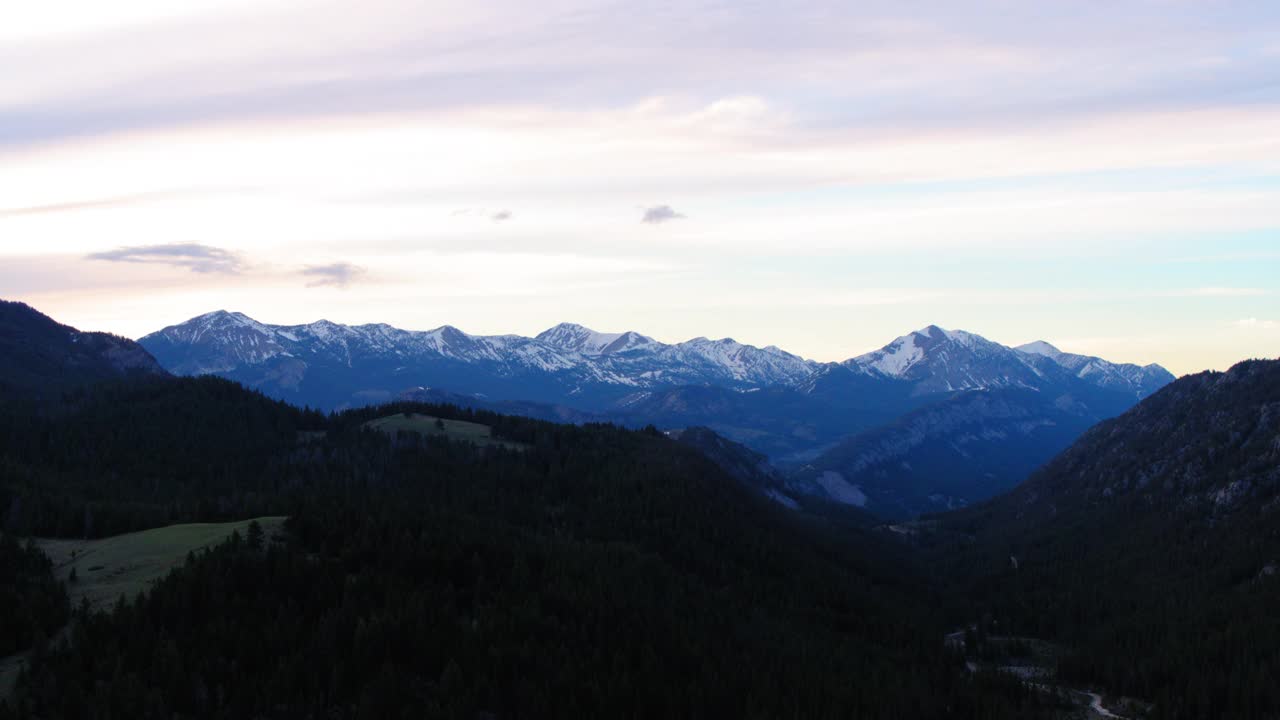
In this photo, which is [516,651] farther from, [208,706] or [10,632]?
[10,632]

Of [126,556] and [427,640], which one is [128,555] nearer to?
[126,556]

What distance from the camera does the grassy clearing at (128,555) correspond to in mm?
127750

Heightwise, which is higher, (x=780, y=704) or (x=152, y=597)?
(x=152, y=597)

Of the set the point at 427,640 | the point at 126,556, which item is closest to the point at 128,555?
the point at 126,556

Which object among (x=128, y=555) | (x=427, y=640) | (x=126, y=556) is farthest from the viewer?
(x=128, y=555)

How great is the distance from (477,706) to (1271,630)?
16615 centimetres

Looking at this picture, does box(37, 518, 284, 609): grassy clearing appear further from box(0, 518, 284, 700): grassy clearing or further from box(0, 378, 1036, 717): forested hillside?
box(0, 378, 1036, 717): forested hillside

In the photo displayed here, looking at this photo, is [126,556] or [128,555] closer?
[126,556]

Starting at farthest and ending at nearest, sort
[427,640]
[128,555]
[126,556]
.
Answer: [128,555], [126,556], [427,640]

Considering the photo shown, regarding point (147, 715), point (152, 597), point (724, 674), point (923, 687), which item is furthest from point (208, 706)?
point (923, 687)

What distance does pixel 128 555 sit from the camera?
471ft

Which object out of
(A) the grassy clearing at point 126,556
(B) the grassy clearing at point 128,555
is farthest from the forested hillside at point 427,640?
(B) the grassy clearing at point 128,555

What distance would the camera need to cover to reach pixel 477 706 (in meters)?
121

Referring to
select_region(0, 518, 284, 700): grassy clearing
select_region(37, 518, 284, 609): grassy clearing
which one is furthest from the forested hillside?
select_region(37, 518, 284, 609): grassy clearing
